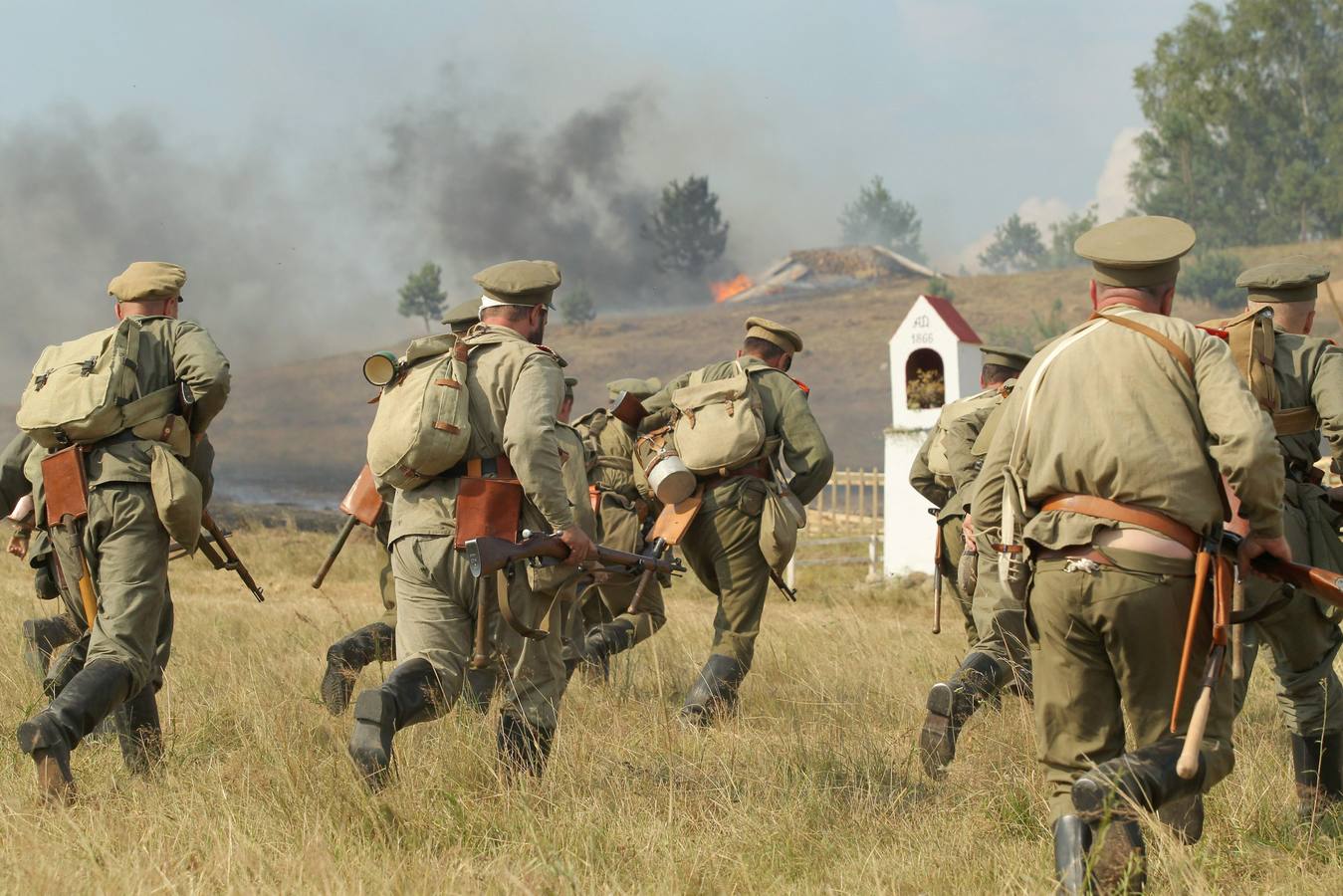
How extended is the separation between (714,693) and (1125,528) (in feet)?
10.4

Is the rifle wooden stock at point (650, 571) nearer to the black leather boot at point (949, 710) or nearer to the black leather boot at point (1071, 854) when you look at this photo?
the black leather boot at point (949, 710)

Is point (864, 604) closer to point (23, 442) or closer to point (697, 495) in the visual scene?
point (697, 495)

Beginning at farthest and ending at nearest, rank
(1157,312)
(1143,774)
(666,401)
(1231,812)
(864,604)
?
(864,604), (666,401), (1231,812), (1157,312), (1143,774)

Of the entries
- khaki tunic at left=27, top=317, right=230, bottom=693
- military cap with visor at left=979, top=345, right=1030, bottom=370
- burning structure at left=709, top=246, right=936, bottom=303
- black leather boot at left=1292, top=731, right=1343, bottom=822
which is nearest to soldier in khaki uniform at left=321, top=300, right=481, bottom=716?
khaki tunic at left=27, top=317, right=230, bottom=693

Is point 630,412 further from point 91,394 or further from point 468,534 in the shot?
point 91,394

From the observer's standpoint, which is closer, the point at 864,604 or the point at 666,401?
the point at 666,401

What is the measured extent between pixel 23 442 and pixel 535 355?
102 inches

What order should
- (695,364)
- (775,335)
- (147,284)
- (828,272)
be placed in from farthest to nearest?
(828,272) < (695,364) < (775,335) < (147,284)

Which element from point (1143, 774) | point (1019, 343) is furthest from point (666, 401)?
point (1019, 343)

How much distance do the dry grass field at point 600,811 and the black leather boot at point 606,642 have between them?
0.68 meters

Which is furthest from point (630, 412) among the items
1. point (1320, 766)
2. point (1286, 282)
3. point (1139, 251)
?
point (1139, 251)

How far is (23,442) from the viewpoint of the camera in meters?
6.12

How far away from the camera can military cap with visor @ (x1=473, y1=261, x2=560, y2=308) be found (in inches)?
204

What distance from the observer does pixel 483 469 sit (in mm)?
4965
